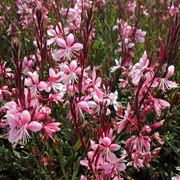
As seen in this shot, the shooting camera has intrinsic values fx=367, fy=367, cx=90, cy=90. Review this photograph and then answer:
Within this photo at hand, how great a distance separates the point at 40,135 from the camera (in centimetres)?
175

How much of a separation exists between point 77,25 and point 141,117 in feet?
4.25

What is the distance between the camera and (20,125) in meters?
1.30

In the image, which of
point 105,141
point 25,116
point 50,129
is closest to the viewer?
point 25,116

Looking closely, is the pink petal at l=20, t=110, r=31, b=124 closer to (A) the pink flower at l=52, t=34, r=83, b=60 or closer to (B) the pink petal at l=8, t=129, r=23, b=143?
(B) the pink petal at l=8, t=129, r=23, b=143

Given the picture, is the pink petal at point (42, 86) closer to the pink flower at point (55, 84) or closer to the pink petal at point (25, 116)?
the pink flower at point (55, 84)

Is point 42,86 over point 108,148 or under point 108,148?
over

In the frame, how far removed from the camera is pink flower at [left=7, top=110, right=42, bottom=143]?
1293mm

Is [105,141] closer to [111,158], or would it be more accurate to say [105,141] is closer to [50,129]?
[111,158]

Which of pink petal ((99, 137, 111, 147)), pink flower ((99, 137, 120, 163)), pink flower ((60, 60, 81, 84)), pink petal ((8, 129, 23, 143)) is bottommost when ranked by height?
pink flower ((99, 137, 120, 163))

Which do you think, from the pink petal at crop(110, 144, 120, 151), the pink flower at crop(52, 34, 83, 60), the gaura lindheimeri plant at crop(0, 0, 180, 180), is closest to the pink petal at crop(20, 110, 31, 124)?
the gaura lindheimeri plant at crop(0, 0, 180, 180)

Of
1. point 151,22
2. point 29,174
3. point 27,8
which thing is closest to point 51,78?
point 29,174

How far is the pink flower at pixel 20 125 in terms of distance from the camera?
50.9 inches

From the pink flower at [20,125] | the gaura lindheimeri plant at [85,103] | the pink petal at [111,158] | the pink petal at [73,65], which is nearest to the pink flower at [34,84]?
the gaura lindheimeri plant at [85,103]

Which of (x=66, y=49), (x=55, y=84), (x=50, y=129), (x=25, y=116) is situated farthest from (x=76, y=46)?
(x=25, y=116)
